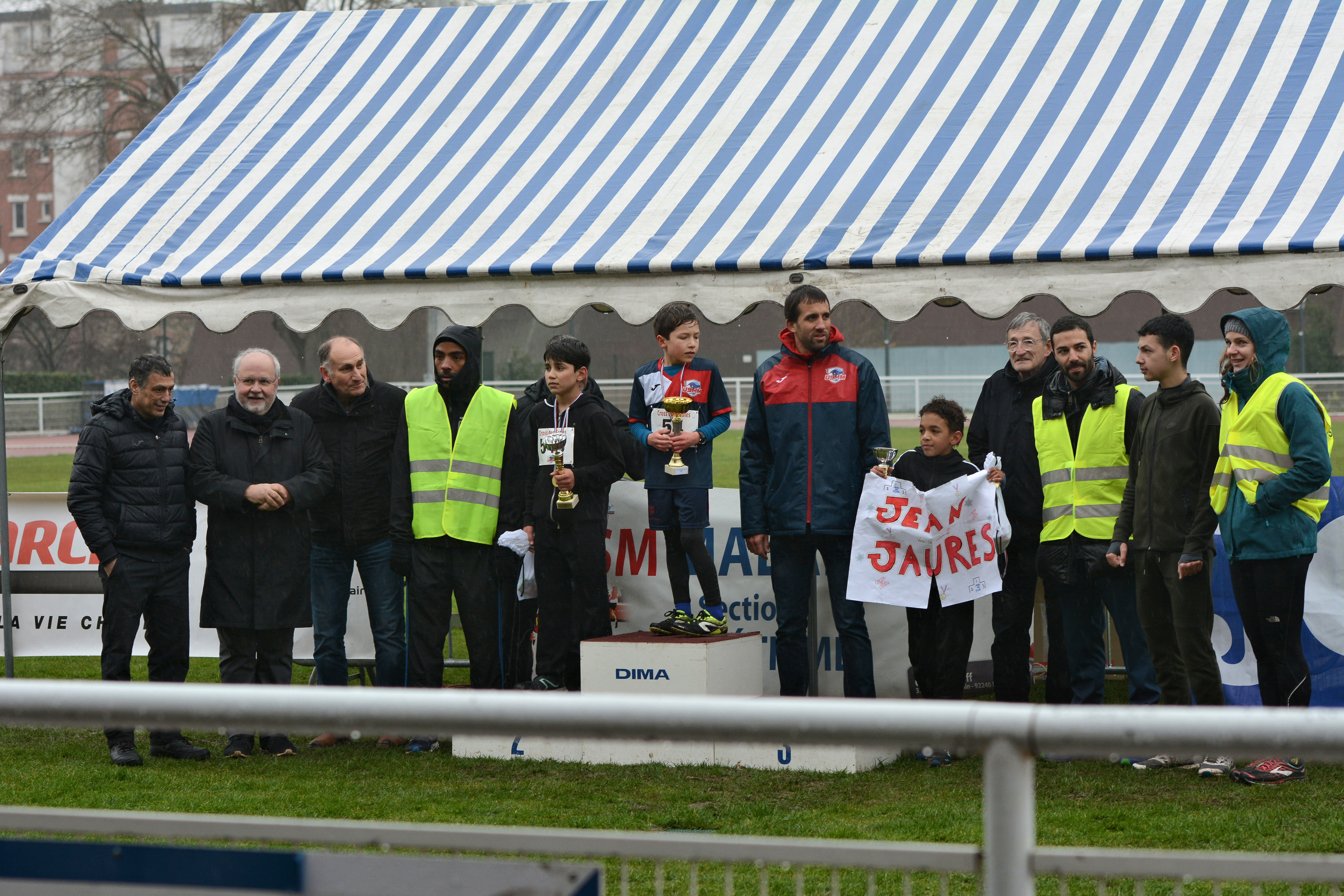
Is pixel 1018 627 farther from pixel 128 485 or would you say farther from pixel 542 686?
pixel 128 485

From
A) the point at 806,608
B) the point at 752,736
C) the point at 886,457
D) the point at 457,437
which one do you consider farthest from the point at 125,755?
the point at 752,736

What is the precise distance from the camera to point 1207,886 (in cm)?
374

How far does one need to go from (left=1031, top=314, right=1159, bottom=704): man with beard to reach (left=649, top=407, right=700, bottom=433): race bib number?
5.65ft

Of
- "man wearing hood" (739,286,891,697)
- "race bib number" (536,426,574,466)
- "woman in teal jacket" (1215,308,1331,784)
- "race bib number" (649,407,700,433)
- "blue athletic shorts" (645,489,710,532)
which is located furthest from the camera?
"blue athletic shorts" (645,489,710,532)

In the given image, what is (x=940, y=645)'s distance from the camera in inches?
263

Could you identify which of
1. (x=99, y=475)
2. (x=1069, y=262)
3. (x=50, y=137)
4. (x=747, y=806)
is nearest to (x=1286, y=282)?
(x=1069, y=262)

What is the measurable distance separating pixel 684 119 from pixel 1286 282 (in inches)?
140

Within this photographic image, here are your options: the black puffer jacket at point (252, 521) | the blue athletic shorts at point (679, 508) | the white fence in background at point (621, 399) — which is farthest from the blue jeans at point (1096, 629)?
the white fence in background at point (621, 399)

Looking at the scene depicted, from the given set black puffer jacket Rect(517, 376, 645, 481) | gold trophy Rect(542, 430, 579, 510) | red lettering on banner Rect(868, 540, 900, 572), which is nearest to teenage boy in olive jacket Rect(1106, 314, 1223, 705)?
red lettering on banner Rect(868, 540, 900, 572)

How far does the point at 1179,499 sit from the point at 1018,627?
1.07 metres

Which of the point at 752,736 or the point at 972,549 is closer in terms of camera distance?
the point at 752,736

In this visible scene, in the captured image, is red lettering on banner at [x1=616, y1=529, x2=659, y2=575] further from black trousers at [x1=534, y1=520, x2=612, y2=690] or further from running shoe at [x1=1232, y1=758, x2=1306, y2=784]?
running shoe at [x1=1232, y1=758, x2=1306, y2=784]

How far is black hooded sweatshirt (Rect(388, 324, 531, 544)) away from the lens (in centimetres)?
705

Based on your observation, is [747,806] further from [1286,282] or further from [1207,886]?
[1286,282]
